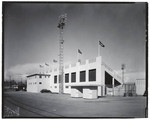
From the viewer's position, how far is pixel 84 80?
15219 millimetres

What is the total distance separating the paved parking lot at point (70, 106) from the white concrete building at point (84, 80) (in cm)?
47

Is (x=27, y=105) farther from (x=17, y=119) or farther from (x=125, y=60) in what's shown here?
(x=125, y=60)

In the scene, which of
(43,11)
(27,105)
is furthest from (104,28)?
(27,105)

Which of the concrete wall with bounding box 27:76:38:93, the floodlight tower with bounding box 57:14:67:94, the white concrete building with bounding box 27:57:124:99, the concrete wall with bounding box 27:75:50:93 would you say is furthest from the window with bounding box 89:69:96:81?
the concrete wall with bounding box 27:76:38:93

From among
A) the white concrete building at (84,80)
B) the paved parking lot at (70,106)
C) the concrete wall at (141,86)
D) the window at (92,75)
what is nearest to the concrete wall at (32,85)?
the white concrete building at (84,80)

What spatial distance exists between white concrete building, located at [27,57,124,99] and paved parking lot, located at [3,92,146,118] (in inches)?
18.5

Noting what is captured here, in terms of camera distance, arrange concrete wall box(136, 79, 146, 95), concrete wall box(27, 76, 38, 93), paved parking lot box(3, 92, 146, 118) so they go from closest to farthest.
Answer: paved parking lot box(3, 92, 146, 118) → concrete wall box(136, 79, 146, 95) → concrete wall box(27, 76, 38, 93)

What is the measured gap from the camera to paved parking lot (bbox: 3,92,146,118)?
14141 millimetres

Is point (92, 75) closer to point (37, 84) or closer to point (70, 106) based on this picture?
point (70, 106)

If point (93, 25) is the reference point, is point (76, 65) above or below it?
below

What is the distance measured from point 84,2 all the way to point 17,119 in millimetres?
6923

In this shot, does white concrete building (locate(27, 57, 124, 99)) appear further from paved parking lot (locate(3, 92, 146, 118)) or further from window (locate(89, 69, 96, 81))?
paved parking lot (locate(3, 92, 146, 118))

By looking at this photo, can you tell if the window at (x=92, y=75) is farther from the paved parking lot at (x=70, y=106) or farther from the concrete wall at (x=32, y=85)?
the concrete wall at (x=32, y=85)

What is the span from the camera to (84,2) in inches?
567
